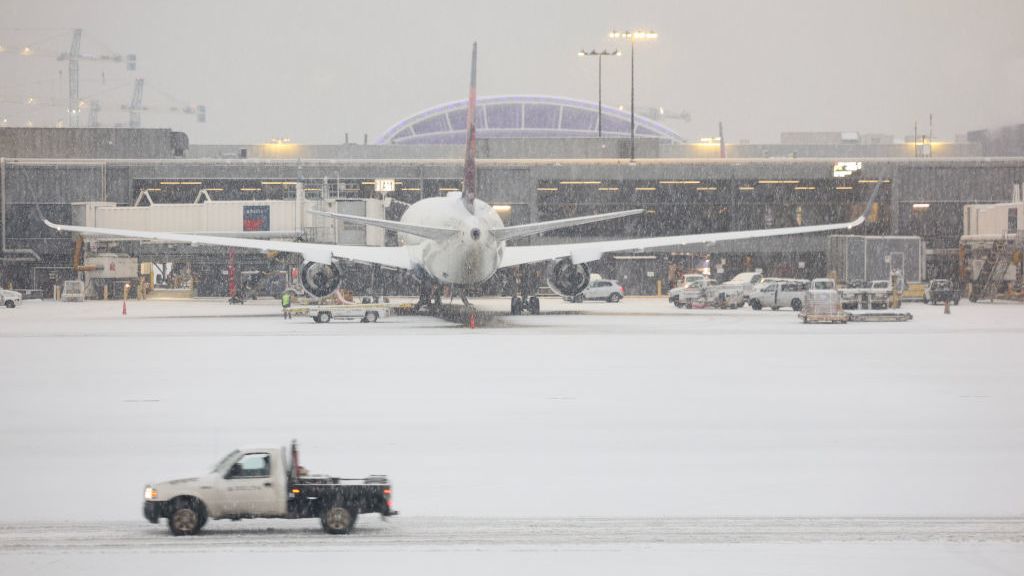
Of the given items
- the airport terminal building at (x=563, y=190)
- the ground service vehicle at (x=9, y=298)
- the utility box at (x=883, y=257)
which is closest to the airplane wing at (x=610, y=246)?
the utility box at (x=883, y=257)

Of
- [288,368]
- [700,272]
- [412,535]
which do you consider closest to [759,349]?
[288,368]

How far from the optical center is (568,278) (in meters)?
52.9

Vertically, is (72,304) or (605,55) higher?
(605,55)

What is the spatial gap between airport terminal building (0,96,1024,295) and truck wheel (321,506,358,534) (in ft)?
241

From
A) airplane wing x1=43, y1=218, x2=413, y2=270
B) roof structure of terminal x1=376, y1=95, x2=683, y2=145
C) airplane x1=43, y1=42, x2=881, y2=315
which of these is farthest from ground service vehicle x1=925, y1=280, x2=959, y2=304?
roof structure of terminal x1=376, y1=95, x2=683, y2=145

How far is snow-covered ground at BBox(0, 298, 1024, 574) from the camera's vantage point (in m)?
11.6

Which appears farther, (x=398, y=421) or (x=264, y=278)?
(x=264, y=278)

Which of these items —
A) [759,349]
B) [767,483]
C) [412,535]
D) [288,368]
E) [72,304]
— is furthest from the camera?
[72,304]

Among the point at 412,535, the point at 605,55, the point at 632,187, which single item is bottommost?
the point at 412,535

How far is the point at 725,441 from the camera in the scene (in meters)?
18.1

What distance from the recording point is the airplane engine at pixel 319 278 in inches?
2050

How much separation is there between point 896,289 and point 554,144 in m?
45.9

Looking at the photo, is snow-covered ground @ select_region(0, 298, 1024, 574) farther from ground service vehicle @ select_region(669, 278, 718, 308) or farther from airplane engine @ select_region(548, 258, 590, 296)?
ground service vehicle @ select_region(669, 278, 718, 308)

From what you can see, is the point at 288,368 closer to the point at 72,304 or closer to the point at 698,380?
the point at 698,380
